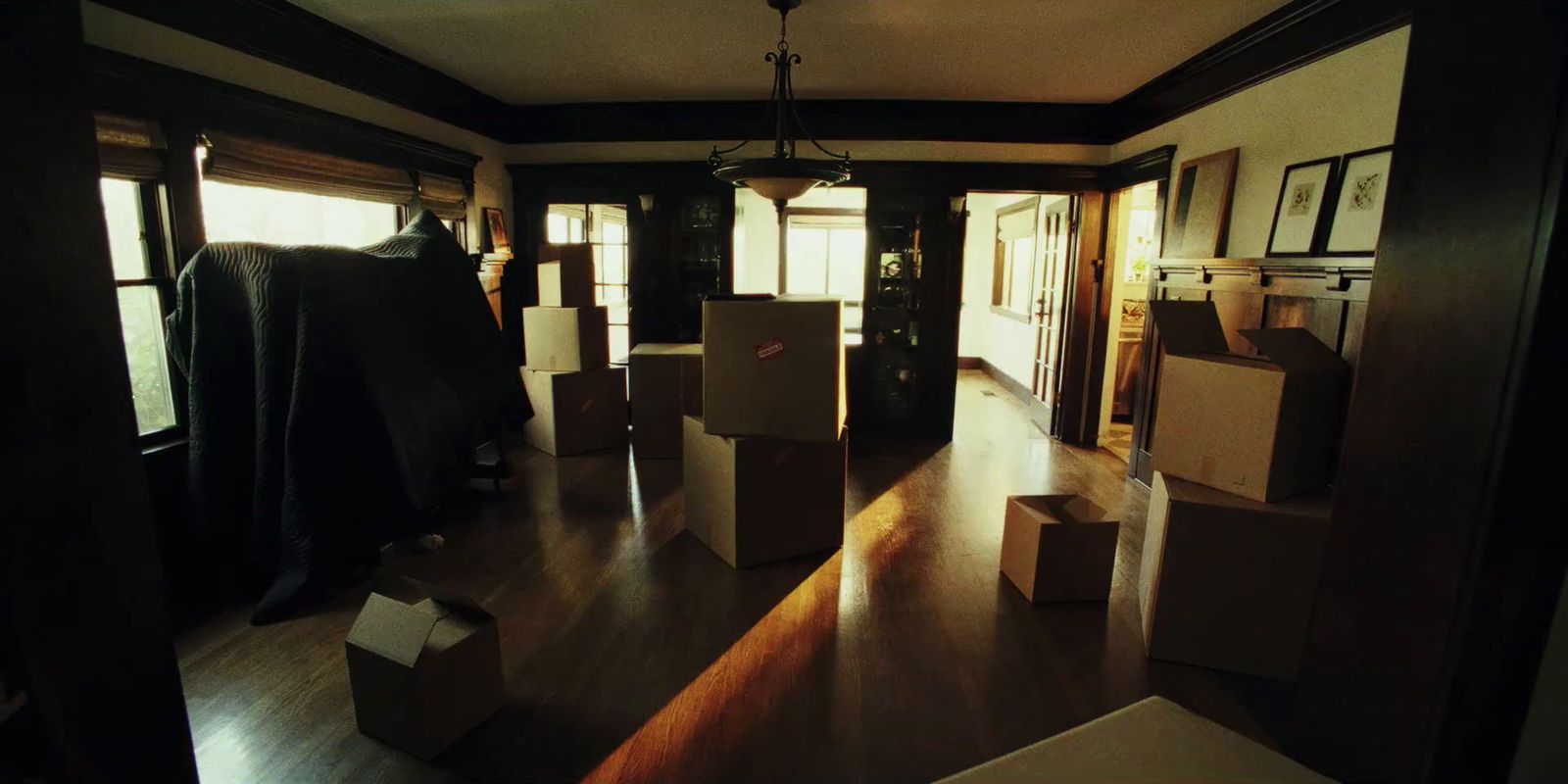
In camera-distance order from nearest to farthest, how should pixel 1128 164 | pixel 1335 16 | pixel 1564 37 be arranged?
pixel 1564 37 → pixel 1335 16 → pixel 1128 164

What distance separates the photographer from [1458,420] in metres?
1.02

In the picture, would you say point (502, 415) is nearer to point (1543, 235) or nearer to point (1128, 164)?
point (1543, 235)

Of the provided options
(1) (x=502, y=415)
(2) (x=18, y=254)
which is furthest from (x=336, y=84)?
(2) (x=18, y=254)

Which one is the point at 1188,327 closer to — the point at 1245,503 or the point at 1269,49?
the point at 1245,503

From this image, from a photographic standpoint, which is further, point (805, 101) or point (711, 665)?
point (805, 101)

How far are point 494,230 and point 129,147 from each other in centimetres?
238

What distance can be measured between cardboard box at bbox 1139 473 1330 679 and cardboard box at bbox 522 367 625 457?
3.35 m

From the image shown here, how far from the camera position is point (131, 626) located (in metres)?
0.92

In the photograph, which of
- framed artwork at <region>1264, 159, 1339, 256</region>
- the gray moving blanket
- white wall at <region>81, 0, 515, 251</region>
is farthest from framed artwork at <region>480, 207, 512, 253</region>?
framed artwork at <region>1264, 159, 1339, 256</region>

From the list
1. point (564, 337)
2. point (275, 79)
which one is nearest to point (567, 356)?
point (564, 337)

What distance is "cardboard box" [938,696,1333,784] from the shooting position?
0.76 m

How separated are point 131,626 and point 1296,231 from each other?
12.3 feet

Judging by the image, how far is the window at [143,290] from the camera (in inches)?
98.5

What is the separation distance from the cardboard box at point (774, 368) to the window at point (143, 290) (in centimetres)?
209
